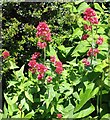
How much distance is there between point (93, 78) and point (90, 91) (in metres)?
0.12

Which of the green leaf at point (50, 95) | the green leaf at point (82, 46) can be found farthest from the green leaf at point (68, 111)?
the green leaf at point (82, 46)

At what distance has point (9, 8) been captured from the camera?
3115 mm

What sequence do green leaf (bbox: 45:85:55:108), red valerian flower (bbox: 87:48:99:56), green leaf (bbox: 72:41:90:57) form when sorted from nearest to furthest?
green leaf (bbox: 45:85:55:108), red valerian flower (bbox: 87:48:99:56), green leaf (bbox: 72:41:90:57)

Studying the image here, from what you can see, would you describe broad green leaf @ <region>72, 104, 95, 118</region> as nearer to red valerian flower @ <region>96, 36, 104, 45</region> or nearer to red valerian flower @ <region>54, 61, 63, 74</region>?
red valerian flower @ <region>54, 61, 63, 74</region>

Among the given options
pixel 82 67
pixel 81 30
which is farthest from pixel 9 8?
pixel 82 67

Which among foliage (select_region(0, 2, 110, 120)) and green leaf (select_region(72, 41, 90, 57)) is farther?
green leaf (select_region(72, 41, 90, 57))

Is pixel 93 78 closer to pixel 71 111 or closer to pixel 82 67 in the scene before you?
pixel 82 67

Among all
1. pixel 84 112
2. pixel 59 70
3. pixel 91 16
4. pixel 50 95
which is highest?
pixel 91 16

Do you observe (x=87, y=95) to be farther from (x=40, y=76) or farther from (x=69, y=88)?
(x=40, y=76)

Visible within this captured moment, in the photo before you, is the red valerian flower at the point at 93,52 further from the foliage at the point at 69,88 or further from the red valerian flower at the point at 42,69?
the red valerian flower at the point at 42,69

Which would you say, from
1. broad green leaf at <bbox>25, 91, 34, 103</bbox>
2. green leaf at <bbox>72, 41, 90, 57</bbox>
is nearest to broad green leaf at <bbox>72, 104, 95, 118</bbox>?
broad green leaf at <bbox>25, 91, 34, 103</bbox>

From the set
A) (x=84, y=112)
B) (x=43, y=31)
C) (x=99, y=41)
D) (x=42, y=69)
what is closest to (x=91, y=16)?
Result: (x=99, y=41)

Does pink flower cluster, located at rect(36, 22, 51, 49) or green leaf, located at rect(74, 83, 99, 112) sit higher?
pink flower cluster, located at rect(36, 22, 51, 49)

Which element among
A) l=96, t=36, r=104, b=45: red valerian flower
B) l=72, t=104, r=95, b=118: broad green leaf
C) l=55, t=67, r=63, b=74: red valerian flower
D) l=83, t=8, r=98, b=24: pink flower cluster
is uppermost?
l=83, t=8, r=98, b=24: pink flower cluster
